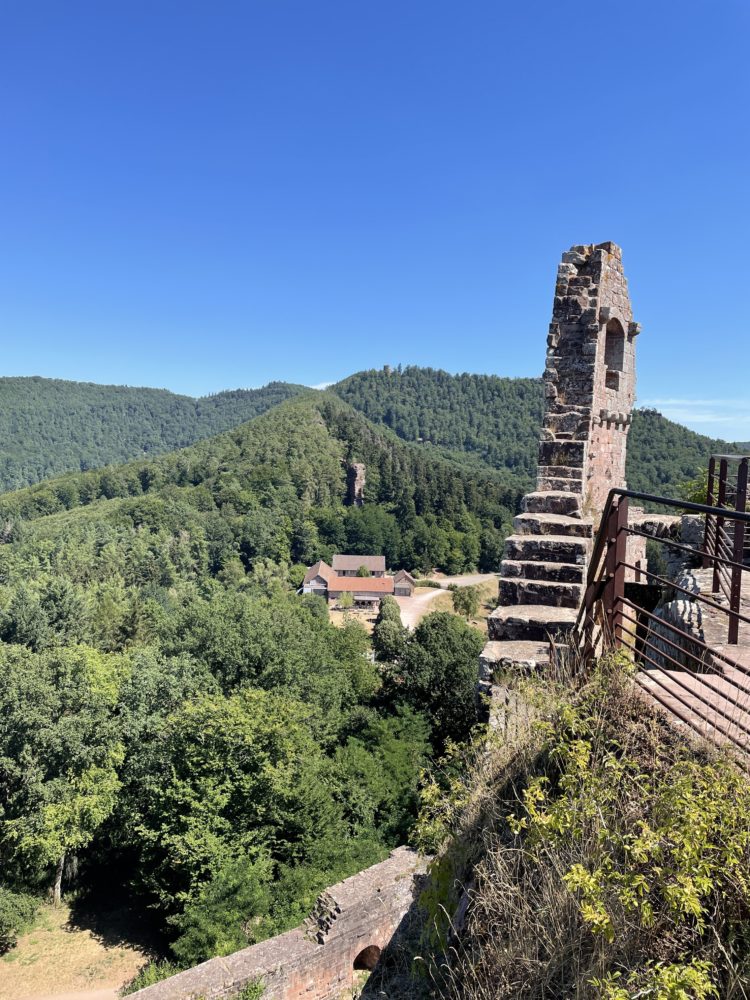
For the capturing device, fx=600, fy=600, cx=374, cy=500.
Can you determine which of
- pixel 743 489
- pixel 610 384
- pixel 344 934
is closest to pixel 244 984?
pixel 344 934

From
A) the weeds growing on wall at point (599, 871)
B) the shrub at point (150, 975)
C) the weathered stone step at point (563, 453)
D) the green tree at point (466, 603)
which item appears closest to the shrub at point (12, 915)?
the shrub at point (150, 975)

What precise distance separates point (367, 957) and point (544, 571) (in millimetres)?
7792

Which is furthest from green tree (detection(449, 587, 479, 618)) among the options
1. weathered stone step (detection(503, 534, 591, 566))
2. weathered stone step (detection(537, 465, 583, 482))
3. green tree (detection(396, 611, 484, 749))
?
weathered stone step (detection(503, 534, 591, 566))

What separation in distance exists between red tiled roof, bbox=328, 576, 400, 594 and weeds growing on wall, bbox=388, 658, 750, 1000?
223 feet

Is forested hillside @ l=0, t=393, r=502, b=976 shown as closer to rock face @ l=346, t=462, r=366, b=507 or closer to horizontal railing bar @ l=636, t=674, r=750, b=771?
horizontal railing bar @ l=636, t=674, r=750, b=771

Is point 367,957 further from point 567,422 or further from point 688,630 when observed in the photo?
point 567,422

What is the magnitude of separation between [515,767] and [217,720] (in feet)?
45.6

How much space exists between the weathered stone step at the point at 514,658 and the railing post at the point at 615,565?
96 cm

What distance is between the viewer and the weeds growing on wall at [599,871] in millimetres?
2264

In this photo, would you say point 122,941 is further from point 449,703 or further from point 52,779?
point 449,703

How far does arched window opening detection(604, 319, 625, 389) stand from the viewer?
28.4 ft

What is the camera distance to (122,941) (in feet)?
50.2

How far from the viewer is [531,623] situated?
5.62m

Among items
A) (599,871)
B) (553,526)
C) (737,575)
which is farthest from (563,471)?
(599,871)
